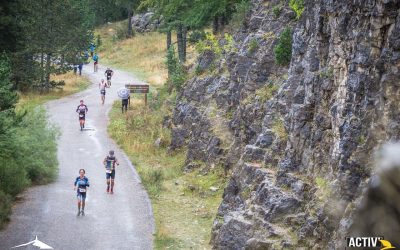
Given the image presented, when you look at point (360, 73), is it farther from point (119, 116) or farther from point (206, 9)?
point (119, 116)

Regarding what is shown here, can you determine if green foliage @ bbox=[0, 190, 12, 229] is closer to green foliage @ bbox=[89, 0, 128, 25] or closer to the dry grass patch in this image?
the dry grass patch

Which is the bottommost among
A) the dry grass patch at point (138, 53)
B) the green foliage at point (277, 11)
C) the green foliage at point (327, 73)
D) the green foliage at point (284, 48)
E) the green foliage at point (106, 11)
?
the green foliage at point (327, 73)

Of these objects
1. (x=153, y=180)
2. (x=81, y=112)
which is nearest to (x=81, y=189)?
(x=153, y=180)

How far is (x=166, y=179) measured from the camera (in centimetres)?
2506

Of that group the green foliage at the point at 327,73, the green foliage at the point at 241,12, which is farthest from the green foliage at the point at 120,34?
the green foliage at the point at 327,73

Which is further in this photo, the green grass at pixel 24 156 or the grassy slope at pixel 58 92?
the grassy slope at pixel 58 92

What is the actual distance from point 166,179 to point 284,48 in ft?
26.4

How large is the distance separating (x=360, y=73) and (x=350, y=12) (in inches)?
76.3

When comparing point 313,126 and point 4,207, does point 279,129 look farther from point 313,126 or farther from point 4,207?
point 4,207

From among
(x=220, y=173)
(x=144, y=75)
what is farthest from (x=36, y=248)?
(x=144, y=75)

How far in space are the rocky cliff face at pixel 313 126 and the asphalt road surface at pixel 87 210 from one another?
3.21 meters

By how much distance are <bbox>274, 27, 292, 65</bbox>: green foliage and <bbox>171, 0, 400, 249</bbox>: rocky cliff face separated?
644 mm

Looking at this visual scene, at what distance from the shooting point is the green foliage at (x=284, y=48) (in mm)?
20734

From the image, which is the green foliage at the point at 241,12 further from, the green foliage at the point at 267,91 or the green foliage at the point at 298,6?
the green foliage at the point at 267,91
